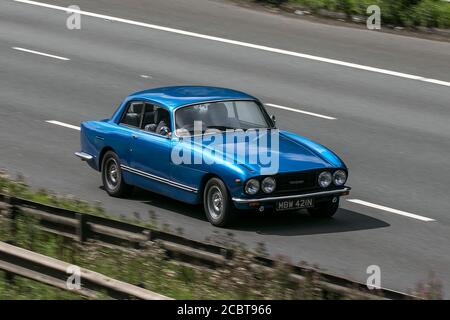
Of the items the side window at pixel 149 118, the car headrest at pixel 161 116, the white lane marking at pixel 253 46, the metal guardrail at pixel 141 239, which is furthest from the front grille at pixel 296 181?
the white lane marking at pixel 253 46

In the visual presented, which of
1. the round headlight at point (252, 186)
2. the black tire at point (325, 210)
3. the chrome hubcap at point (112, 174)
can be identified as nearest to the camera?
the round headlight at point (252, 186)

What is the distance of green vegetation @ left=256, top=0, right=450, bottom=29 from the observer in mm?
24359

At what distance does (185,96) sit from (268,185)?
215 cm

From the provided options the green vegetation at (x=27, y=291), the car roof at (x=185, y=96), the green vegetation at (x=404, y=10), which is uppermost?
the green vegetation at (x=404, y=10)

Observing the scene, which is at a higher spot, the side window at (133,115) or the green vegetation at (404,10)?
the green vegetation at (404,10)

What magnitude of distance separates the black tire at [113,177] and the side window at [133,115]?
0.50 meters

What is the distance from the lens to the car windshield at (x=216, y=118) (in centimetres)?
1420

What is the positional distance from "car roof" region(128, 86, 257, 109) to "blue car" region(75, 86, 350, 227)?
0.01m

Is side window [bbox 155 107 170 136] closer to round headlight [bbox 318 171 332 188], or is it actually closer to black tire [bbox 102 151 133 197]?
black tire [bbox 102 151 133 197]

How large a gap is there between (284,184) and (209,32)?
1267 cm

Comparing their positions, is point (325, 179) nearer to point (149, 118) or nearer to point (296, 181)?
point (296, 181)

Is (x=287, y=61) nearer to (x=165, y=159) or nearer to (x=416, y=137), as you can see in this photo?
(x=416, y=137)

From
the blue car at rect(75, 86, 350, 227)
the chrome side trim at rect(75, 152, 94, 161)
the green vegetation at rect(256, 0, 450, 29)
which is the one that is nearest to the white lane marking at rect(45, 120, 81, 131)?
the chrome side trim at rect(75, 152, 94, 161)

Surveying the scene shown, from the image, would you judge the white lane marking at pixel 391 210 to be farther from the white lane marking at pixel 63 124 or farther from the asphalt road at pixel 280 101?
the white lane marking at pixel 63 124
